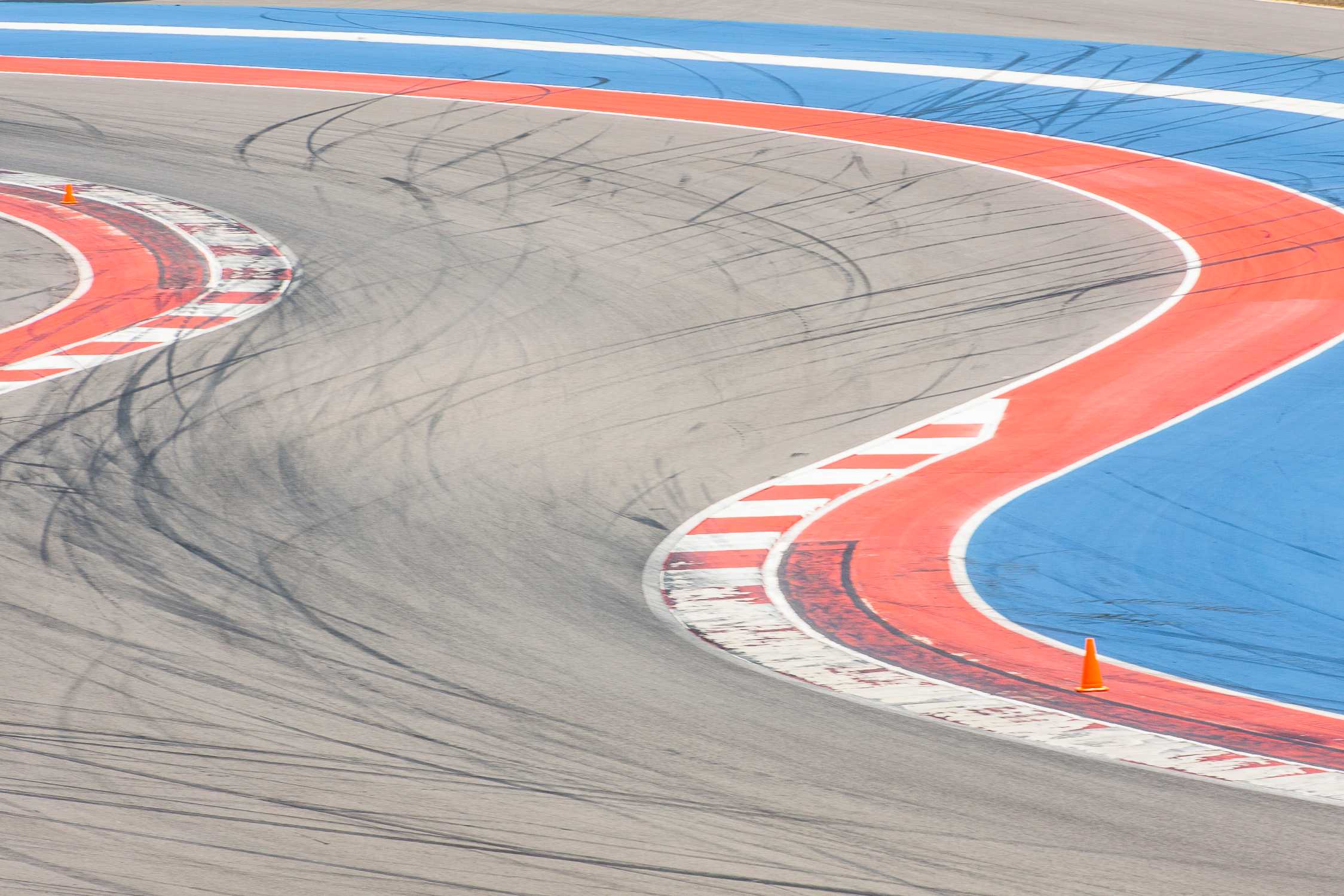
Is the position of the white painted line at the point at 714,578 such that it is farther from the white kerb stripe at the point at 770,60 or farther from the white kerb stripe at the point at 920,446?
the white kerb stripe at the point at 770,60

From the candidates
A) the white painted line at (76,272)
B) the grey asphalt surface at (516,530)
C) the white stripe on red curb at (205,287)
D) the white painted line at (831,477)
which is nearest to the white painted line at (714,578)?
the grey asphalt surface at (516,530)

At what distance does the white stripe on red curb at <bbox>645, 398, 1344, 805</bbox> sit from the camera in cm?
627

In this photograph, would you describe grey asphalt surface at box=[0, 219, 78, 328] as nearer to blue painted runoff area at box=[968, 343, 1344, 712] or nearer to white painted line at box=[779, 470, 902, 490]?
white painted line at box=[779, 470, 902, 490]

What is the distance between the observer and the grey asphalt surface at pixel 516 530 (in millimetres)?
5188

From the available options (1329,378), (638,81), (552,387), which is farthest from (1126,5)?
(552,387)

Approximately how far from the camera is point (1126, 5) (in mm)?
24594

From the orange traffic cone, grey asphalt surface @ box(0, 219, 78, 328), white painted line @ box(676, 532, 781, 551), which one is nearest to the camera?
the orange traffic cone

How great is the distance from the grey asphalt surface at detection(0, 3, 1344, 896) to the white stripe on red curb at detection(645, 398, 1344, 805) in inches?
8.3

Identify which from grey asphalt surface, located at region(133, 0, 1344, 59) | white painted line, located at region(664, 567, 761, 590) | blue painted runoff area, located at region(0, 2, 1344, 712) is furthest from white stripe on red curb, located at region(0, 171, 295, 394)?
grey asphalt surface, located at region(133, 0, 1344, 59)

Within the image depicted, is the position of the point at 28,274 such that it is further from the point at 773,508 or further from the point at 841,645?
the point at 841,645

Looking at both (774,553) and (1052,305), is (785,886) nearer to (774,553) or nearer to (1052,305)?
(774,553)

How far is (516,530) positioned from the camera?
927 centimetres

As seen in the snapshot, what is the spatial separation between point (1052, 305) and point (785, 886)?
32.2 feet

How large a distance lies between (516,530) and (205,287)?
20.4ft
